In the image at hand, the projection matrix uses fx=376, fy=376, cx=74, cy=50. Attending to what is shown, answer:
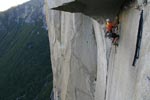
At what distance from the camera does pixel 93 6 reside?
51.9 feet

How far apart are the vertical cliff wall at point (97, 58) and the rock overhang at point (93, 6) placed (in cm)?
35

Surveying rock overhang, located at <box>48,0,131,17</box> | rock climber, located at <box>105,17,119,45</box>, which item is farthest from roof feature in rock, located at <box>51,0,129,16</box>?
rock climber, located at <box>105,17,119,45</box>

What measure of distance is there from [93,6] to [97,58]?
6.13 meters

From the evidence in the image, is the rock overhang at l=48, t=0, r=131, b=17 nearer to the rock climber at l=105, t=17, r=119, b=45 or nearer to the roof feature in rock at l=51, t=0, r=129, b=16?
the roof feature in rock at l=51, t=0, r=129, b=16

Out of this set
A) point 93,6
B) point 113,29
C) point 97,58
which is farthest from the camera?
point 97,58

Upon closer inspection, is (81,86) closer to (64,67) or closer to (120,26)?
(64,67)

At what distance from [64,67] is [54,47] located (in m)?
4.63

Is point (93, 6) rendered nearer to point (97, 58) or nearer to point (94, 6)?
point (94, 6)

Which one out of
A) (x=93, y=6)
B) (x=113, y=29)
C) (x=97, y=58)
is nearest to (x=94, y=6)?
(x=93, y=6)

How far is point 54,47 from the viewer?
32.2m

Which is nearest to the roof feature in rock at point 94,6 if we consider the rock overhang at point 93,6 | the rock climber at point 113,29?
the rock overhang at point 93,6

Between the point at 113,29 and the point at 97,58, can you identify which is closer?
the point at 113,29

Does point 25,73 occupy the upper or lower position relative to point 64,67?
lower

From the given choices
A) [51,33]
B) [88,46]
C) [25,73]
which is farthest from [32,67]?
[88,46]
